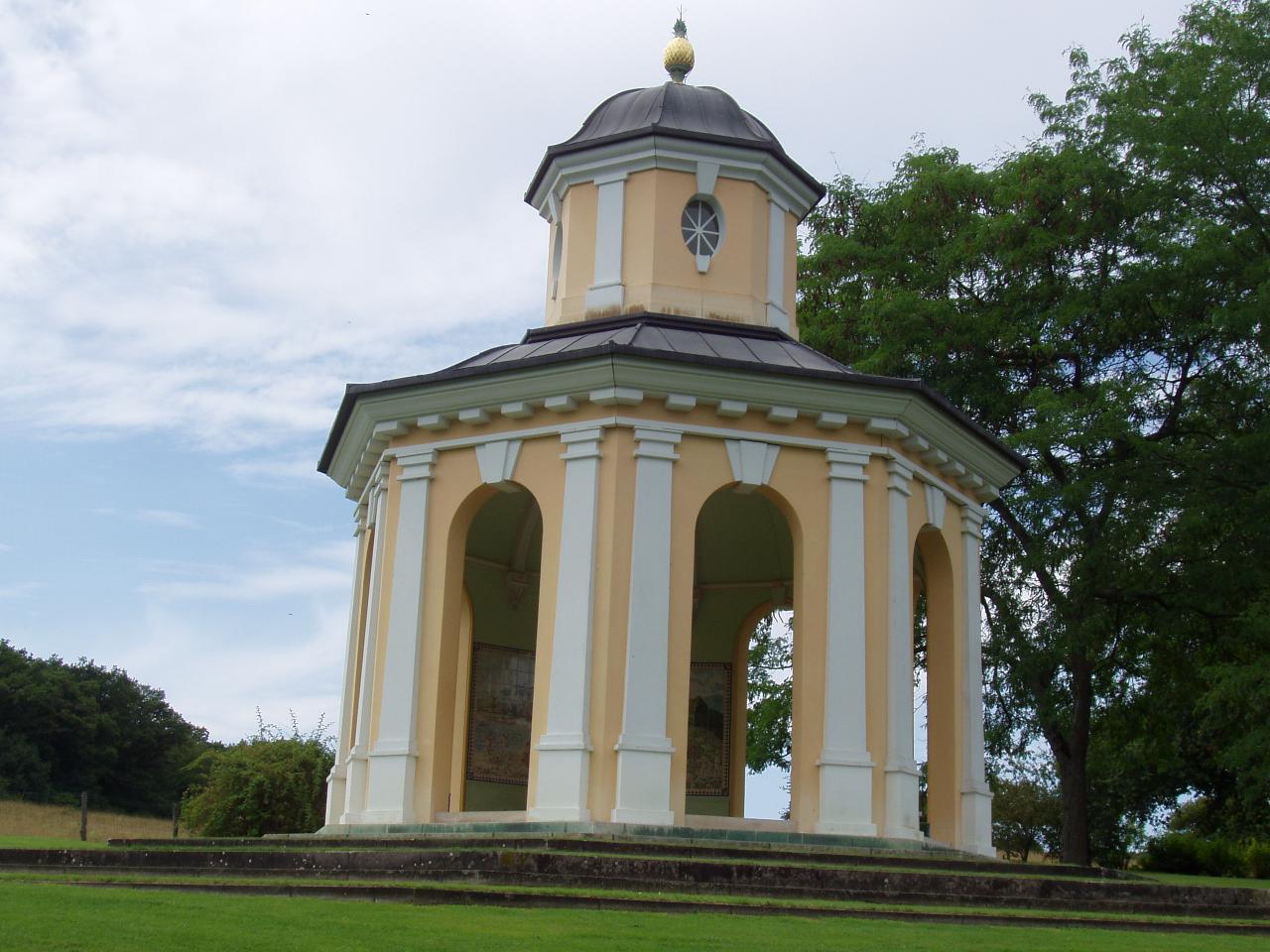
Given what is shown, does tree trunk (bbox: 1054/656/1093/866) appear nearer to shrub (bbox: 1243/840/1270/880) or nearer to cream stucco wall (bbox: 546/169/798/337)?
shrub (bbox: 1243/840/1270/880)

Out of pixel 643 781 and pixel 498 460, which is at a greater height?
pixel 498 460

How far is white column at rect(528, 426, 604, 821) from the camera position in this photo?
1562 centimetres

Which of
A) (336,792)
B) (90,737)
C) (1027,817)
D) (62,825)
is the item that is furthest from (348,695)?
(90,737)

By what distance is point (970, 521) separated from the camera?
762 inches

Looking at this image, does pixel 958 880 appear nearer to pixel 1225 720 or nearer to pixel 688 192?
pixel 688 192

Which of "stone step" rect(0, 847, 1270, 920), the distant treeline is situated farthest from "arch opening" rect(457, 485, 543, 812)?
the distant treeline

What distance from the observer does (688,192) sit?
1961 centimetres

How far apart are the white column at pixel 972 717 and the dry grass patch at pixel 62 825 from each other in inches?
621

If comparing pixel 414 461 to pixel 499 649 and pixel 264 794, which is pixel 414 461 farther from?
pixel 264 794

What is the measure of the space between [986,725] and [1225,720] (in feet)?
14.1

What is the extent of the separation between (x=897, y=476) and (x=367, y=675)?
637 cm

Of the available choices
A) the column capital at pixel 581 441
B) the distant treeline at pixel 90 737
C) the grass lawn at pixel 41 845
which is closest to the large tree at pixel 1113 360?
the column capital at pixel 581 441

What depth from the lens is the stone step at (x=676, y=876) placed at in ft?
37.9

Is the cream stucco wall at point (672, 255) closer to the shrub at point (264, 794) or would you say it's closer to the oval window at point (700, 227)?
the oval window at point (700, 227)
